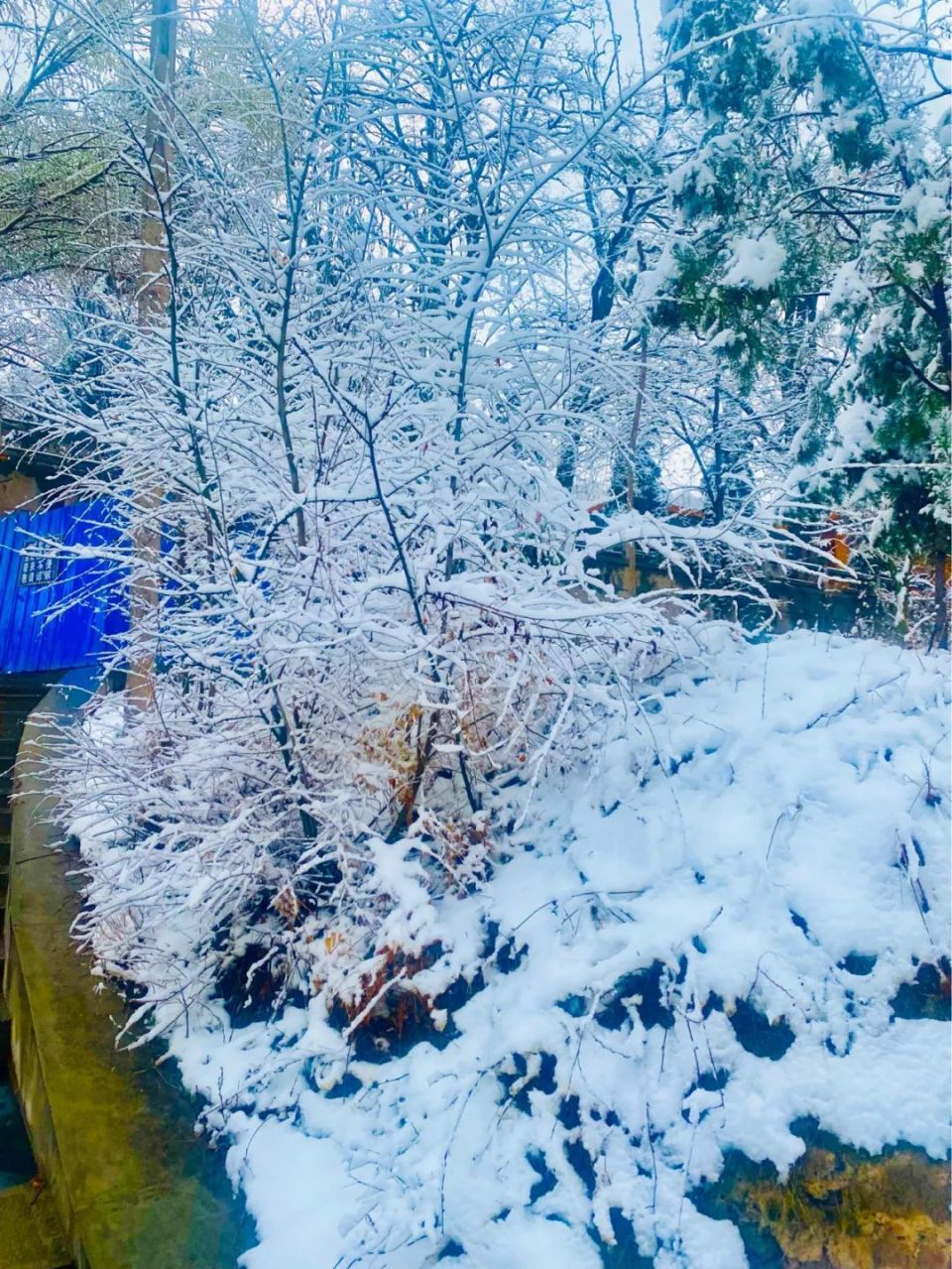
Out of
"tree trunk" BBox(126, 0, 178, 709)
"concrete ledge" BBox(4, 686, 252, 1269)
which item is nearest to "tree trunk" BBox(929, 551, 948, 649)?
"concrete ledge" BBox(4, 686, 252, 1269)

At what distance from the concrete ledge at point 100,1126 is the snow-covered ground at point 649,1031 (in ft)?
0.50

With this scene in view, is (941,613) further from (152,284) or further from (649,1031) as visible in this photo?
(152,284)

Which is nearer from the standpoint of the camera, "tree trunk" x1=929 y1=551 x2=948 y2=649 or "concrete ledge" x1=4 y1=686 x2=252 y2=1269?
"concrete ledge" x1=4 y1=686 x2=252 y2=1269

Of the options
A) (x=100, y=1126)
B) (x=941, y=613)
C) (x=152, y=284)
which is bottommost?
(x=100, y=1126)

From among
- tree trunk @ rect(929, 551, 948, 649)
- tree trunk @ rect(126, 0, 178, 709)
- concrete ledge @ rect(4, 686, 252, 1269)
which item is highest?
tree trunk @ rect(126, 0, 178, 709)

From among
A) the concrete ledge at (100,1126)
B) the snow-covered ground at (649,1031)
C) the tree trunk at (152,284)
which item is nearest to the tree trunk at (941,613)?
the snow-covered ground at (649,1031)

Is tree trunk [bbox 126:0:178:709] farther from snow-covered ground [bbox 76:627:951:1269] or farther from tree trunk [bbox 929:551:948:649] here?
tree trunk [bbox 929:551:948:649]

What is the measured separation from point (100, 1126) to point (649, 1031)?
2.25 metres

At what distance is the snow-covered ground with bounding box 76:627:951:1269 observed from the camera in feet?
7.77

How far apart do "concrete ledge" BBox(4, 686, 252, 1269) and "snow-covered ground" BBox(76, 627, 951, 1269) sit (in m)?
0.15

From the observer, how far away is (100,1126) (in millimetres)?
3230

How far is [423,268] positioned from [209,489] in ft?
5.16

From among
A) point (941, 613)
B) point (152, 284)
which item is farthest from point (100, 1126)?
point (152, 284)

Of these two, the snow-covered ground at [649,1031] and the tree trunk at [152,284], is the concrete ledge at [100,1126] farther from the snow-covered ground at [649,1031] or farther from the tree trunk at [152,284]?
the tree trunk at [152,284]
